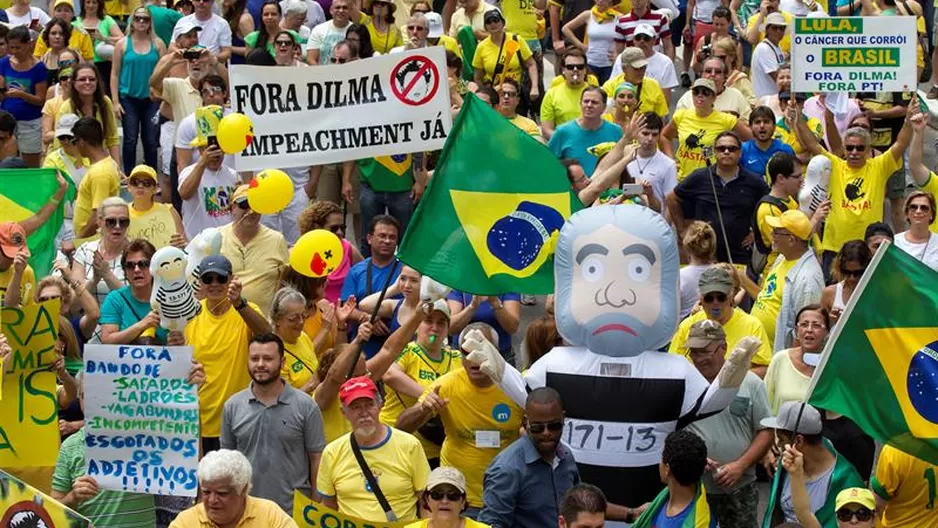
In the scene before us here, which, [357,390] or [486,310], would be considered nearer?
[357,390]

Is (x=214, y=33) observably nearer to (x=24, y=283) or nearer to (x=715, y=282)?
(x=24, y=283)

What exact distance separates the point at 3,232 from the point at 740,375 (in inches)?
169

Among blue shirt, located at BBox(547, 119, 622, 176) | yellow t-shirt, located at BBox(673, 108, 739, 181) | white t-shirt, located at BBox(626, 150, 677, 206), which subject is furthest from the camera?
yellow t-shirt, located at BBox(673, 108, 739, 181)

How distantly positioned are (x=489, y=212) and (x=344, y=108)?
9.97 feet

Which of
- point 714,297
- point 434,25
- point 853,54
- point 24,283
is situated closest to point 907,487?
point 714,297

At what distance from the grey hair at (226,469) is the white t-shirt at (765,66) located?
939cm

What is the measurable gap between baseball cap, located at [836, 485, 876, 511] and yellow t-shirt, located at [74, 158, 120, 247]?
5.75 meters

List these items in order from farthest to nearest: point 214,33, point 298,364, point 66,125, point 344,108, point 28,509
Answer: point 214,33 → point 66,125 → point 344,108 → point 298,364 → point 28,509

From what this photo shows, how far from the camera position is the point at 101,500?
10.8 metres

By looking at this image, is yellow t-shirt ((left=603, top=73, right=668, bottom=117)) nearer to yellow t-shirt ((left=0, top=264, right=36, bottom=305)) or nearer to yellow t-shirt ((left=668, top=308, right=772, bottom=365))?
yellow t-shirt ((left=668, top=308, right=772, bottom=365))

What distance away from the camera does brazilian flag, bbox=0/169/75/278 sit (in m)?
12.6

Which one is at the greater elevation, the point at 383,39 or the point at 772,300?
the point at 383,39

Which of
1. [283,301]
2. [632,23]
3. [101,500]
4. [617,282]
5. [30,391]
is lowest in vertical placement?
[101,500]

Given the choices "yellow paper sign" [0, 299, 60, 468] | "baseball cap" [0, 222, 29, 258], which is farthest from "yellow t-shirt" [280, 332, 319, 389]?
"baseball cap" [0, 222, 29, 258]
